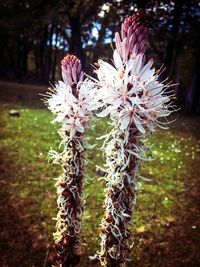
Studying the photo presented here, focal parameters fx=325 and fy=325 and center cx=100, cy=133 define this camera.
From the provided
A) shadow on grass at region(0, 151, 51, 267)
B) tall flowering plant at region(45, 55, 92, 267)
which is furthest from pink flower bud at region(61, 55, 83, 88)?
shadow on grass at region(0, 151, 51, 267)

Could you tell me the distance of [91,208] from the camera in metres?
8.45

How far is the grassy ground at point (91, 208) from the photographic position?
6.75 metres

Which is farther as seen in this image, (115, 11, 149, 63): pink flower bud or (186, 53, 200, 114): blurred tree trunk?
(186, 53, 200, 114): blurred tree trunk

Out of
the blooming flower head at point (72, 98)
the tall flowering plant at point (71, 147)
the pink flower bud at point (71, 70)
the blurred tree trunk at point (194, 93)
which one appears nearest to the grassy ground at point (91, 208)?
the tall flowering plant at point (71, 147)

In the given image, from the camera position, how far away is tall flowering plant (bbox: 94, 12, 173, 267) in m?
2.86

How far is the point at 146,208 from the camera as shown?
884 centimetres

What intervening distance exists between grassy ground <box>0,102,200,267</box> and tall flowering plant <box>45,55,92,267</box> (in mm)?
351

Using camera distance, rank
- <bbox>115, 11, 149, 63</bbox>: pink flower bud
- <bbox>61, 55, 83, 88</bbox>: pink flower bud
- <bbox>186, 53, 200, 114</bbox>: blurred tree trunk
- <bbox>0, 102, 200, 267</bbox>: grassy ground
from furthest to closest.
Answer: <bbox>186, 53, 200, 114</bbox>: blurred tree trunk
<bbox>0, 102, 200, 267</bbox>: grassy ground
<bbox>61, 55, 83, 88</bbox>: pink flower bud
<bbox>115, 11, 149, 63</bbox>: pink flower bud

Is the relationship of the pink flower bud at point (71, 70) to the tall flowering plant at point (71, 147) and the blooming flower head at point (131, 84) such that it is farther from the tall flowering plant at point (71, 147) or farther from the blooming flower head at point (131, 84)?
the blooming flower head at point (131, 84)

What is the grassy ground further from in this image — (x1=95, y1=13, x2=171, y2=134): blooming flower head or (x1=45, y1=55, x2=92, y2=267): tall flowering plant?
(x1=95, y1=13, x2=171, y2=134): blooming flower head

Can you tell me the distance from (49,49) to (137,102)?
61.6 m

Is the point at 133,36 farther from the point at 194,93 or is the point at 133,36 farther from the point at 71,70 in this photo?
the point at 194,93

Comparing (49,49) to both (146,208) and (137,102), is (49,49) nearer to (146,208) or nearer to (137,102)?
(146,208)

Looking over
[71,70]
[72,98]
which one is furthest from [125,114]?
[71,70]
